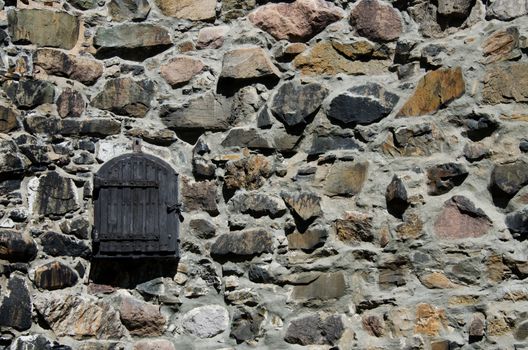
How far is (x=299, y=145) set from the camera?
12.0ft

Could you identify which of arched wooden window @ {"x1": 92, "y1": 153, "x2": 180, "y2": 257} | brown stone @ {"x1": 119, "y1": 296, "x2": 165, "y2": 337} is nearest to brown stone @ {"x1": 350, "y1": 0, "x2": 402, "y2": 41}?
arched wooden window @ {"x1": 92, "y1": 153, "x2": 180, "y2": 257}

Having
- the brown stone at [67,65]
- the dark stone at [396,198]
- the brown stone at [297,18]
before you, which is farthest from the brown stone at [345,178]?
the brown stone at [67,65]

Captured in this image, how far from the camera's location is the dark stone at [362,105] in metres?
Answer: 3.60

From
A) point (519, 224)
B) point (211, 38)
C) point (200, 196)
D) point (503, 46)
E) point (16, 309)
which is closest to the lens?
point (519, 224)

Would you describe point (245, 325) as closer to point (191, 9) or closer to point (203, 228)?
point (203, 228)

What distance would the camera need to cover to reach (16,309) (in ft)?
11.7

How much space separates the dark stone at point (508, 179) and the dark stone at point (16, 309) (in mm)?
2003

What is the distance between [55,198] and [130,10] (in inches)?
36.2

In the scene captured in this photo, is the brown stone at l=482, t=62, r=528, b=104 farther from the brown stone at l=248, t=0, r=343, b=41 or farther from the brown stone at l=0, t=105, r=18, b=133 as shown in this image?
the brown stone at l=0, t=105, r=18, b=133

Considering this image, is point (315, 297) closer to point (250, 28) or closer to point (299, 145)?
point (299, 145)

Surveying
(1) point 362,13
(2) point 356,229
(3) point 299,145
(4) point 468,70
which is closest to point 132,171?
(3) point 299,145

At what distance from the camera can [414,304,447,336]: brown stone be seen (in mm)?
3398

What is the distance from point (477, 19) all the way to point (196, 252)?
1552 millimetres

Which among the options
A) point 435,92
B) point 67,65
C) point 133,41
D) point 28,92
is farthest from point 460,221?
point 28,92
